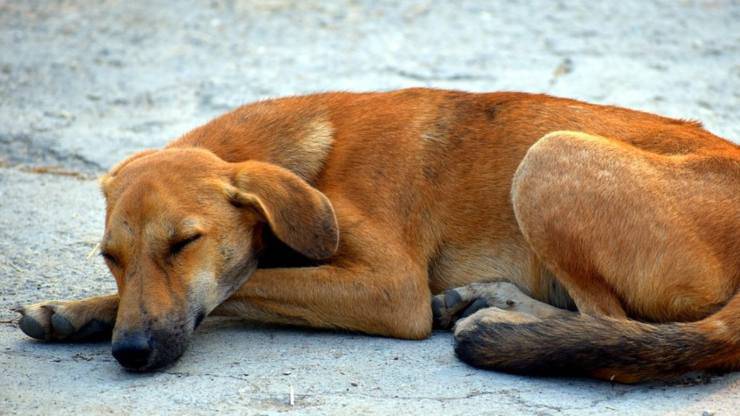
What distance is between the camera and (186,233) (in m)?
4.38

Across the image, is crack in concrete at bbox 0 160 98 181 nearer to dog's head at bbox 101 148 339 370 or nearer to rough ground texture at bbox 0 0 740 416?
rough ground texture at bbox 0 0 740 416

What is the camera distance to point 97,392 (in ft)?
13.8

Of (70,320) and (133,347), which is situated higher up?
(133,347)

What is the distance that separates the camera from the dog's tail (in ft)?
13.7

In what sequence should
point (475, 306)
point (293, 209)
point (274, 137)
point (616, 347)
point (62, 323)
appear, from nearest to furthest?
Result: 1. point (616, 347)
2. point (293, 209)
3. point (62, 323)
4. point (475, 306)
5. point (274, 137)

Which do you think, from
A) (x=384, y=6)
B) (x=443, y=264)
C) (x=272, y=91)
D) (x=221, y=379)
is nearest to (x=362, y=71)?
(x=272, y=91)

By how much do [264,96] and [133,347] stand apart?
162 inches

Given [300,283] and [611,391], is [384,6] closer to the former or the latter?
[300,283]

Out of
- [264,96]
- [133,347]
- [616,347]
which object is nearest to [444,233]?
[616,347]

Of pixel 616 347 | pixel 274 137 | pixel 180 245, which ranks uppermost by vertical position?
pixel 274 137

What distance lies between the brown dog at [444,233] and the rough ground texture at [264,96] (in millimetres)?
148

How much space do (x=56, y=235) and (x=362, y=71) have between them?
10.6 feet

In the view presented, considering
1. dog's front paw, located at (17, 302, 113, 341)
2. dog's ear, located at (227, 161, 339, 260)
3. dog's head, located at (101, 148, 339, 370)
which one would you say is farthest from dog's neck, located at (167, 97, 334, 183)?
dog's front paw, located at (17, 302, 113, 341)

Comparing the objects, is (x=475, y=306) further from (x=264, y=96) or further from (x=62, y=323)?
(x=264, y=96)
